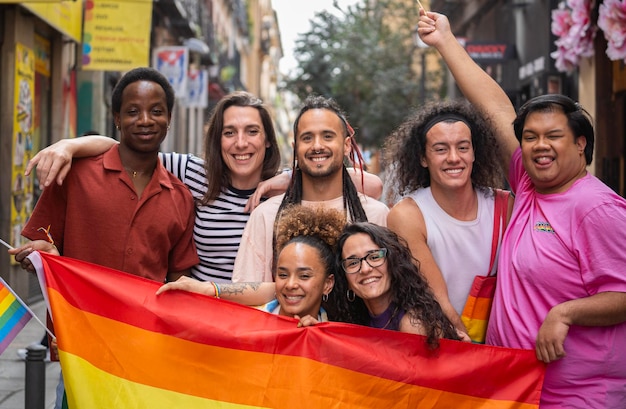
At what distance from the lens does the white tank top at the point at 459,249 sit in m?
4.21

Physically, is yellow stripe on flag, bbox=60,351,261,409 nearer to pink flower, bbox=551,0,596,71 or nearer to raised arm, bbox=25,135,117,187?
raised arm, bbox=25,135,117,187

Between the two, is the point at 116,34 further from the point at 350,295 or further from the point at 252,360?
the point at 252,360

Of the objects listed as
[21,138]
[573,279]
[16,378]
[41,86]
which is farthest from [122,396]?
[41,86]

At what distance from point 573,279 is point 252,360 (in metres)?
1.43

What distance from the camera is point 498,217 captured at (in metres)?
4.32

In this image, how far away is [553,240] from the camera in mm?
3773

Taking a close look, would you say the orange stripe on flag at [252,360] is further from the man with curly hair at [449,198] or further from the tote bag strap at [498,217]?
→ the tote bag strap at [498,217]

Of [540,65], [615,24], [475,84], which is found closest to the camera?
[475,84]

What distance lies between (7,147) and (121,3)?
3.57 metres

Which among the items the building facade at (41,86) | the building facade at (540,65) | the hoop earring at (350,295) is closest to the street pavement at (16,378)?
the building facade at (41,86)

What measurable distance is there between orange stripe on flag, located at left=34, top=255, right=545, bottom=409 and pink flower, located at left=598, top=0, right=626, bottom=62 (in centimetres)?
388

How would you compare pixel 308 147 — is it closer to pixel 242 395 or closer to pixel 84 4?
pixel 242 395

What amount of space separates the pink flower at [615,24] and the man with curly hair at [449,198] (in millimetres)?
2942

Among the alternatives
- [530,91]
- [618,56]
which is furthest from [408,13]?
[618,56]
